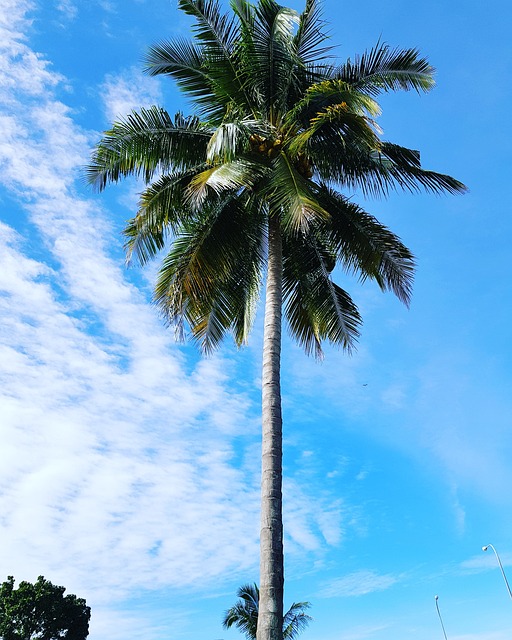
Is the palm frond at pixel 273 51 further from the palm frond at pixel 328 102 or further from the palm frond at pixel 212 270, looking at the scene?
the palm frond at pixel 212 270

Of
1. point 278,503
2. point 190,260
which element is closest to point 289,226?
→ point 190,260

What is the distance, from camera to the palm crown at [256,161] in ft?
39.5

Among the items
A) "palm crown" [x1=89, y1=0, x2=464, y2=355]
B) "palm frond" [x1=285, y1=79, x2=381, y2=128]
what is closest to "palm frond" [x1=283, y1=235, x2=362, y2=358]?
"palm crown" [x1=89, y1=0, x2=464, y2=355]

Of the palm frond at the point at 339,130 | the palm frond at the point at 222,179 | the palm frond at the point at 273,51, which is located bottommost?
the palm frond at the point at 222,179

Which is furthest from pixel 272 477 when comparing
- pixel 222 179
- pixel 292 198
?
pixel 222 179

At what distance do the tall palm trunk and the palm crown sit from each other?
5.69 feet

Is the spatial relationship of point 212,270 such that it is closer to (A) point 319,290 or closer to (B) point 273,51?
(A) point 319,290

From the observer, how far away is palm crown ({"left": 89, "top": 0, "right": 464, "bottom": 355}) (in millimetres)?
12055

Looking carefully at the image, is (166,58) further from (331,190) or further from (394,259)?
(394,259)

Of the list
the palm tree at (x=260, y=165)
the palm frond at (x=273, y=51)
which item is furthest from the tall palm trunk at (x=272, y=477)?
the palm frond at (x=273, y=51)

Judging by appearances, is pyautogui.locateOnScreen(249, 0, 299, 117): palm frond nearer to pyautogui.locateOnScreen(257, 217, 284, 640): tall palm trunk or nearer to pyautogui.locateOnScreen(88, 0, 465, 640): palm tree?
pyautogui.locateOnScreen(88, 0, 465, 640): palm tree

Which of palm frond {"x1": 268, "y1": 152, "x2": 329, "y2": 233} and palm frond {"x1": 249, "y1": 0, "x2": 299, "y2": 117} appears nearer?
palm frond {"x1": 268, "y1": 152, "x2": 329, "y2": 233}

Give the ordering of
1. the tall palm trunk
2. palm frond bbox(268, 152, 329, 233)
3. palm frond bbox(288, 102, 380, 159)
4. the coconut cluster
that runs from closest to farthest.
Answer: the tall palm trunk
palm frond bbox(268, 152, 329, 233)
palm frond bbox(288, 102, 380, 159)
the coconut cluster

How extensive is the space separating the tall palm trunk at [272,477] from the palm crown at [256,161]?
1.74 m
